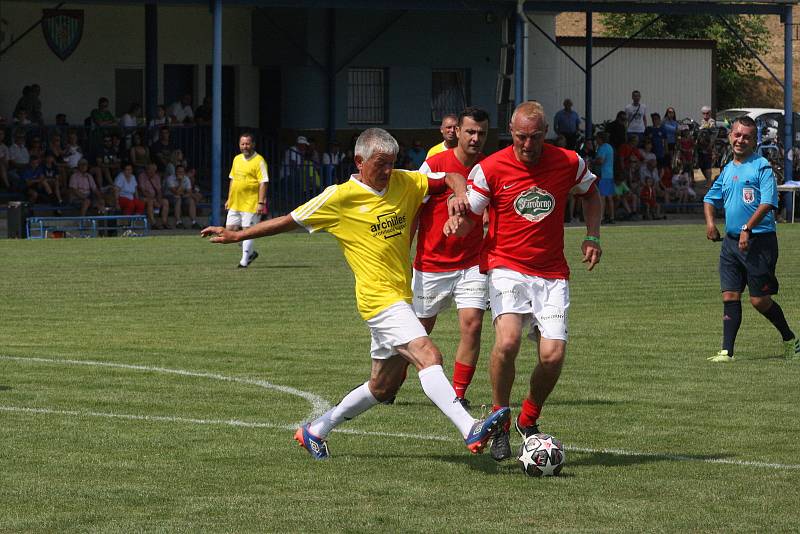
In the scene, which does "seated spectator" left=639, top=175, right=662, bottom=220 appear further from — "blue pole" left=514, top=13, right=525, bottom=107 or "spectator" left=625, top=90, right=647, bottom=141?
"blue pole" left=514, top=13, right=525, bottom=107

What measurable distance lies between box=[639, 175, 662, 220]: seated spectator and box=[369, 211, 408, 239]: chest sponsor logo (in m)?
27.0

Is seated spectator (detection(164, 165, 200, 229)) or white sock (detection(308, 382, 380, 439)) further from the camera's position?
seated spectator (detection(164, 165, 200, 229))

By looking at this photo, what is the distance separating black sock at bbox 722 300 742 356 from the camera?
1273 cm

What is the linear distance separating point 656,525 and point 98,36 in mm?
30291

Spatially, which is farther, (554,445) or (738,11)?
(738,11)

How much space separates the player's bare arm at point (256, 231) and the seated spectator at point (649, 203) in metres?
27.2

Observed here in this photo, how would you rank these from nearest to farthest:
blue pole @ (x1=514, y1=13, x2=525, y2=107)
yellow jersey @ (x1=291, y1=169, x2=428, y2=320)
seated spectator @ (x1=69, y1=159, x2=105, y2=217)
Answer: yellow jersey @ (x1=291, y1=169, x2=428, y2=320) < seated spectator @ (x1=69, y1=159, x2=105, y2=217) < blue pole @ (x1=514, y1=13, x2=525, y2=107)

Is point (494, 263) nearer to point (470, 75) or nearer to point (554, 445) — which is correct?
point (554, 445)

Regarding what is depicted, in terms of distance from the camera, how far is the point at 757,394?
10.9m

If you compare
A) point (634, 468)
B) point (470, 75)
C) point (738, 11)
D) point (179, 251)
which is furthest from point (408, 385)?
point (470, 75)

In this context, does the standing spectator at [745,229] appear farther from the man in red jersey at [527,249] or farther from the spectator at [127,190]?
the spectator at [127,190]

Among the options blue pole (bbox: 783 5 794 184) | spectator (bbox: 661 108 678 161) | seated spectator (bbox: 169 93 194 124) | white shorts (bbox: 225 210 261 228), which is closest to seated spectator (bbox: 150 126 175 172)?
seated spectator (bbox: 169 93 194 124)

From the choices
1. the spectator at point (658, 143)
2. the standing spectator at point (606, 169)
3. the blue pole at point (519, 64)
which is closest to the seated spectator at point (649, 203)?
the standing spectator at point (606, 169)

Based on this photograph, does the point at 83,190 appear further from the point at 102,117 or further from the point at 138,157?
the point at 102,117
